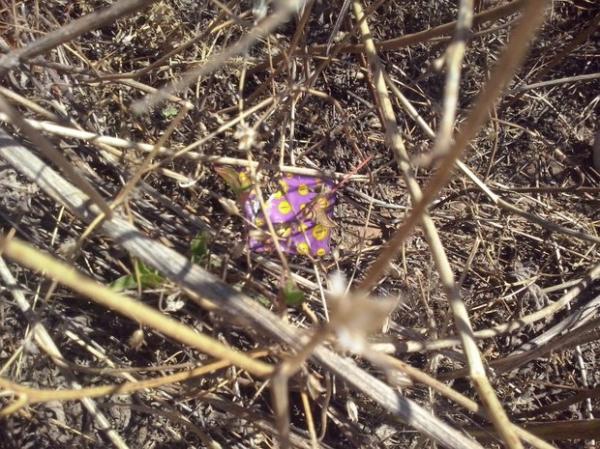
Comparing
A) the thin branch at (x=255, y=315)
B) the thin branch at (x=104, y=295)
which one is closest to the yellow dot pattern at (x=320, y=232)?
the thin branch at (x=255, y=315)

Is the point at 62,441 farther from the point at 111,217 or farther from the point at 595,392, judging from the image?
the point at 595,392

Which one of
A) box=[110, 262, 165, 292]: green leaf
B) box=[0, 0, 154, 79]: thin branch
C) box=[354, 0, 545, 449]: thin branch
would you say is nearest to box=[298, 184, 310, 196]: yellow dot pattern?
box=[354, 0, 545, 449]: thin branch

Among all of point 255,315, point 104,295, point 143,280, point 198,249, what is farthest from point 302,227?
point 104,295

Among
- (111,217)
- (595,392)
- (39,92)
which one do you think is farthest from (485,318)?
(39,92)

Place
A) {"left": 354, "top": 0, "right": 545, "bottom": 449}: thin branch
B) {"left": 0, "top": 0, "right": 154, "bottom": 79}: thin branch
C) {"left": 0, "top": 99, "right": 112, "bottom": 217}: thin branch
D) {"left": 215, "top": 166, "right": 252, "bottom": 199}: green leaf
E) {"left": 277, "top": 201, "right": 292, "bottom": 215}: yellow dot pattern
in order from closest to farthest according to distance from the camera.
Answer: {"left": 354, "top": 0, "right": 545, "bottom": 449}: thin branch → {"left": 0, "top": 99, "right": 112, "bottom": 217}: thin branch → {"left": 0, "top": 0, "right": 154, "bottom": 79}: thin branch → {"left": 215, "top": 166, "right": 252, "bottom": 199}: green leaf → {"left": 277, "top": 201, "right": 292, "bottom": 215}: yellow dot pattern

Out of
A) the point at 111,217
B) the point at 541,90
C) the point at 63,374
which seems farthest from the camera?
the point at 541,90

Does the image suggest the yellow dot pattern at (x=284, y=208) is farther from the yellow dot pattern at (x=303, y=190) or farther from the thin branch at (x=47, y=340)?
the thin branch at (x=47, y=340)

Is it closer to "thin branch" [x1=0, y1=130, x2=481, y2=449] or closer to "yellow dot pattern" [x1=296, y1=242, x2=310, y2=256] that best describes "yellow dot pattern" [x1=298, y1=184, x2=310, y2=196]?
"yellow dot pattern" [x1=296, y1=242, x2=310, y2=256]

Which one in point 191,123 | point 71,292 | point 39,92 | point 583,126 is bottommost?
point 71,292
